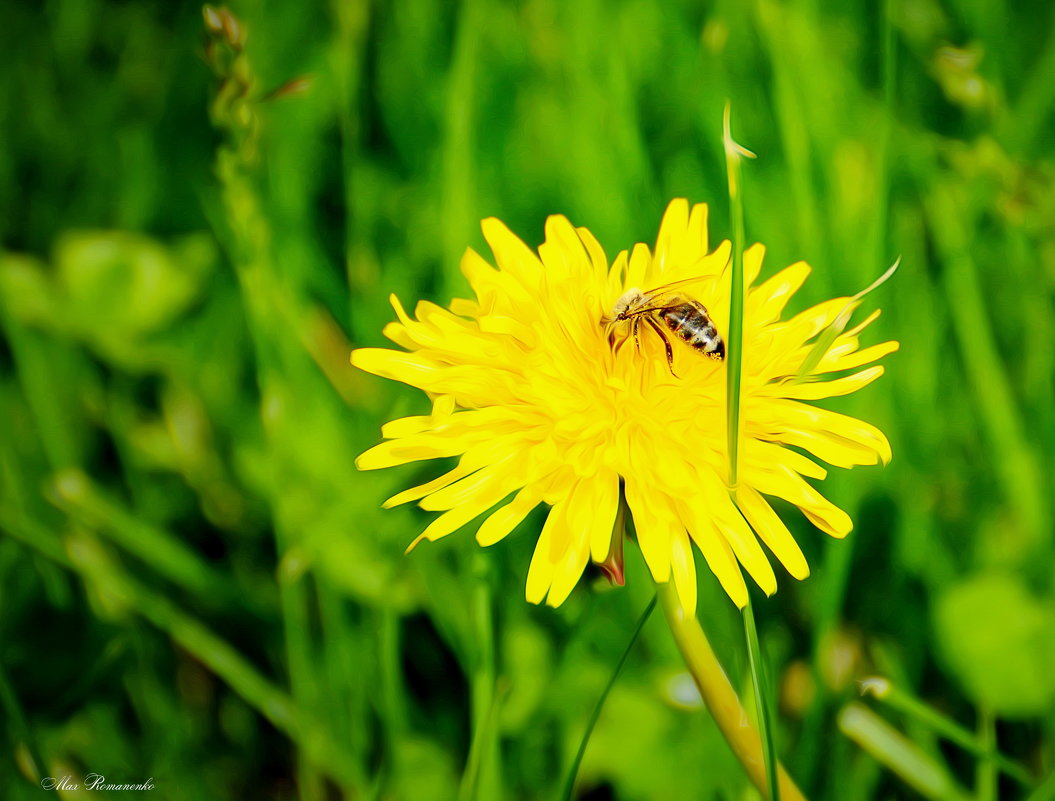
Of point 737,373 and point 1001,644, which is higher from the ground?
point 737,373

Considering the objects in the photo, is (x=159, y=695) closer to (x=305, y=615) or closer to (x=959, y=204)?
(x=305, y=615)

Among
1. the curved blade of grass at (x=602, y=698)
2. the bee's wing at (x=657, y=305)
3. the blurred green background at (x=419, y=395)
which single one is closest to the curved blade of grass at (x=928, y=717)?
the blurred green background at (x=419, y=395)

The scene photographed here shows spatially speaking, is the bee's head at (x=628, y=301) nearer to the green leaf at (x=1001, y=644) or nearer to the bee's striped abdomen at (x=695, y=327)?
the bee's striped abdomen at (x=695, y=327)

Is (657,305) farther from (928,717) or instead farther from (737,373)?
(928,717)

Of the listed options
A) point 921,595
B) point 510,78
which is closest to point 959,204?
point 921,595

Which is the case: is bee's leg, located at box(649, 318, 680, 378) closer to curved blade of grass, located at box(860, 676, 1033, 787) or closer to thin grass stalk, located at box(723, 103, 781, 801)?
thin grass stalk, located at box(723, 103, 781, 801)

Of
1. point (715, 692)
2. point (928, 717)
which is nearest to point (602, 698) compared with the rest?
point (715, 692)

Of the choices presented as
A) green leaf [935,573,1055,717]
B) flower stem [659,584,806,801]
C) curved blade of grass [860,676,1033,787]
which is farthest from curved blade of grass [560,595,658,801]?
green leaf [935,573,1055,717]

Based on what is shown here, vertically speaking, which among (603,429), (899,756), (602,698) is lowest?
(899,756)
